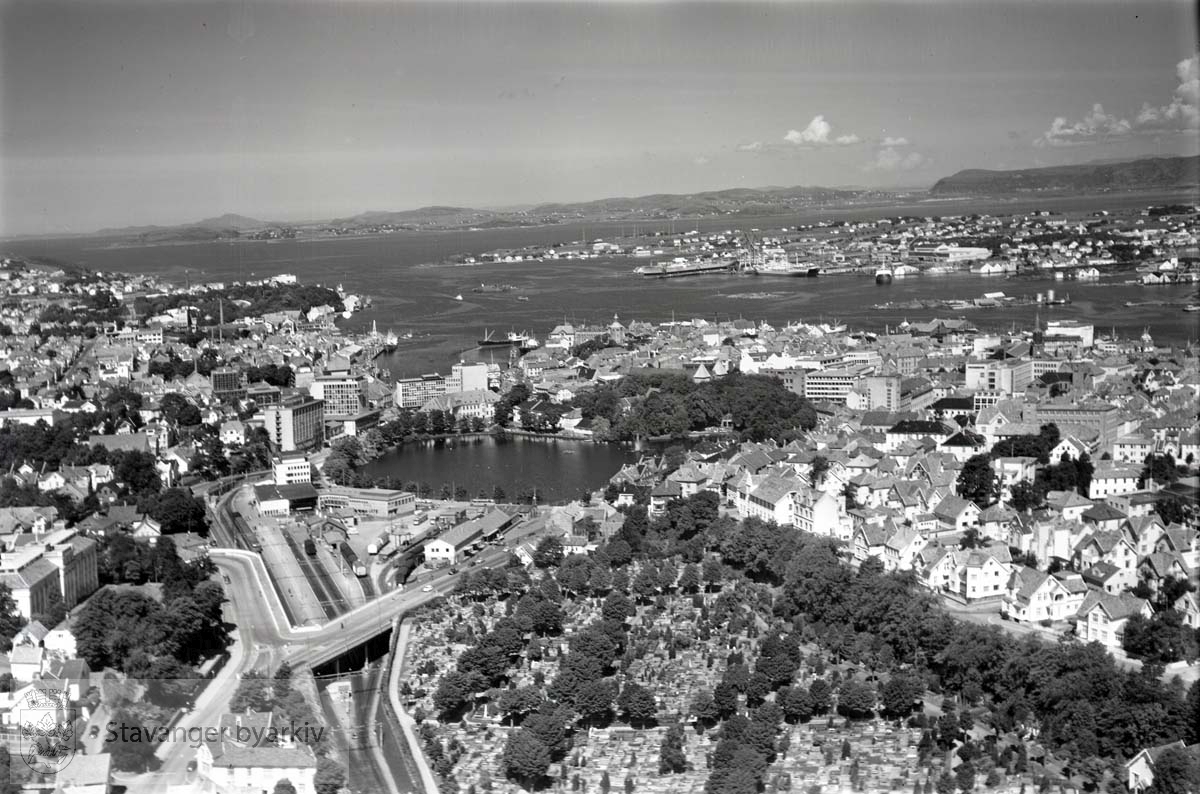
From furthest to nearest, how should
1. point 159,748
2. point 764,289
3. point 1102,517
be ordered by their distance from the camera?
point 764,289 → point 1102,517 → point 159,748

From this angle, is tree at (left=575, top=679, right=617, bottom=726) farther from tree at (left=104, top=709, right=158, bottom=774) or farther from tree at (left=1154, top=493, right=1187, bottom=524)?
tree at (left=1154, top=493, right=1187, bottom=524)

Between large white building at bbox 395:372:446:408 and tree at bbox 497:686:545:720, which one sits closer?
tree at bbox 497:686:545:720

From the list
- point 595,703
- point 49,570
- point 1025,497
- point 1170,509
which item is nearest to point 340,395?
point 49,570

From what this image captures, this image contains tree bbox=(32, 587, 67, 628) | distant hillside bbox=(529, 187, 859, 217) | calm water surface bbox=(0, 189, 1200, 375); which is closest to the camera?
tree bbox=(32, 587, 67, 628)

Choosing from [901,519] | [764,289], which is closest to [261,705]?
[901,519]

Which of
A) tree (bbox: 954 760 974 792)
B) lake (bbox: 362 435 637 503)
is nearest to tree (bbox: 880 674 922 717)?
tree (bbox: 954 760 974 792)

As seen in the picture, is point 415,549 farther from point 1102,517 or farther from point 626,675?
point 1102,517
